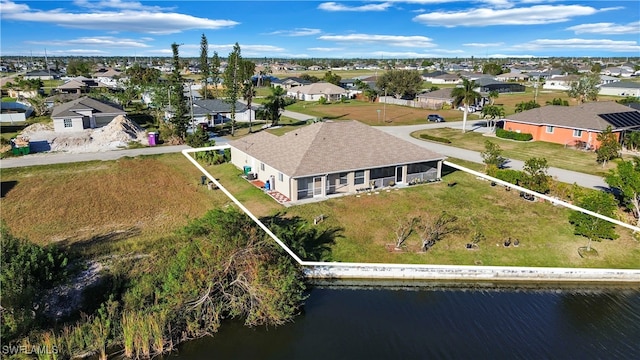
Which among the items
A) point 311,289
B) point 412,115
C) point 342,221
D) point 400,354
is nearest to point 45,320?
point 311,289

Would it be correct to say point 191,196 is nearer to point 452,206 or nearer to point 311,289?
point 311,289

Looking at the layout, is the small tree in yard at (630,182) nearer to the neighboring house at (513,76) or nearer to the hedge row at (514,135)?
the hedge row at (514,135)

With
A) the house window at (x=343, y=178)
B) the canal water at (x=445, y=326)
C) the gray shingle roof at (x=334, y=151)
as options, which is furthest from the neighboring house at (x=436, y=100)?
the canal water at (x=445, y=326)

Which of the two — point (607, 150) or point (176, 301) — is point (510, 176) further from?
point (176, 301)

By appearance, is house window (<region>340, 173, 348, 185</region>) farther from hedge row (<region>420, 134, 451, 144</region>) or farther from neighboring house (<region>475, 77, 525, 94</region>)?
neighboring house (<region>475, 77, 525, 94</region>)

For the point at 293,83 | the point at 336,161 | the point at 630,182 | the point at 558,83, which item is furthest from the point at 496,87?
the point at 336,161
